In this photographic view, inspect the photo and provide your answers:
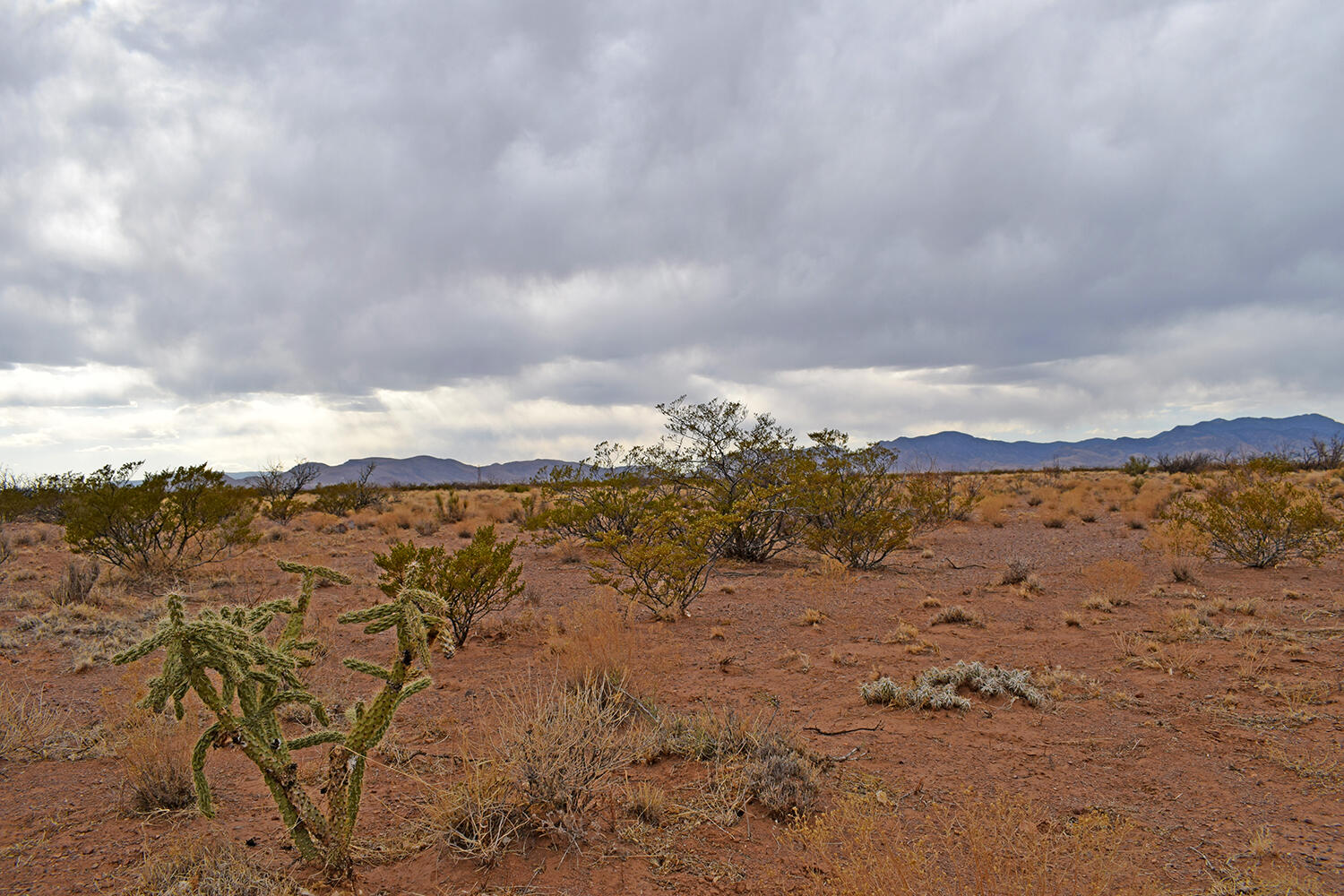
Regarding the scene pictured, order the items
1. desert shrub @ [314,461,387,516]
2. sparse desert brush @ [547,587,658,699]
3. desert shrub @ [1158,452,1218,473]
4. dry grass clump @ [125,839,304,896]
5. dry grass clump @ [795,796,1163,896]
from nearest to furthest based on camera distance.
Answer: dry grass clump @ [795,796,1163,896]
dry grass clump @ [125,839,304,896]
sparse desert brush @ [547,587,658,699]
desert shrub @ [314,461,387,516]
desert shrub @ [1158,452,1218,473]

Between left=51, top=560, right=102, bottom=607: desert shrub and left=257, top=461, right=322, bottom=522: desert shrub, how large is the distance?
490 inches

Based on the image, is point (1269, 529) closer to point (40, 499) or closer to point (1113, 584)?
point (1113, 584)

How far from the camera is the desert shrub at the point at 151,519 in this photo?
12.4 m

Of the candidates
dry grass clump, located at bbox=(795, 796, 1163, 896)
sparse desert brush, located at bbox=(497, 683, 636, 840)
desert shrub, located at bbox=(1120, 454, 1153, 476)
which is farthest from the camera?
desert shrub, located at bbox=(1120, 454, 1153, 476)

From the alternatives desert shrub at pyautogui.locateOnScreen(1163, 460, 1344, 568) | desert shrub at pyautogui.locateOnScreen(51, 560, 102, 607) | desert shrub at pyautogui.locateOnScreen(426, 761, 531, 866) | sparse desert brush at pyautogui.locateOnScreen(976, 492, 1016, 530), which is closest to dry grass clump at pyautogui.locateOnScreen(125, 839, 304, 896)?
desert shrub at pyautogui.locateOnScreen(426, 761, 531, 866)

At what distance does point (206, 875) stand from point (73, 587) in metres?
10.0

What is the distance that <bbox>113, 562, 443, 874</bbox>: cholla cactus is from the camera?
292 centimetres

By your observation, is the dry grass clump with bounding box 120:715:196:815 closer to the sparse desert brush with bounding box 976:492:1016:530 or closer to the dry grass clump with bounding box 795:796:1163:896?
the dry grass clump with bounding box 795:796:1163:896

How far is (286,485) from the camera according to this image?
1163 inches

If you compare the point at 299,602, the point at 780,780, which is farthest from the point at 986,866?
the point at 299,602

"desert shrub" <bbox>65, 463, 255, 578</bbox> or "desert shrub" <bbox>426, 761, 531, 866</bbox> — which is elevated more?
"desert shrub" <bbox>65, 463, 255, 578</bbox>

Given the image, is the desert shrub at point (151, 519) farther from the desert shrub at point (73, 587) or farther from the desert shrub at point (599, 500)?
the desert shrub at point (599, 500)

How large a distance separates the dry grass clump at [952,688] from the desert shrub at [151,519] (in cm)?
1323

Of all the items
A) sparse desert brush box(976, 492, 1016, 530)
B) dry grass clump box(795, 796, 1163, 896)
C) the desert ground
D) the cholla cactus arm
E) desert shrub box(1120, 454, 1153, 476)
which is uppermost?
desert shrub box(1120, 454, 1153, 476)
